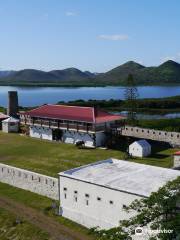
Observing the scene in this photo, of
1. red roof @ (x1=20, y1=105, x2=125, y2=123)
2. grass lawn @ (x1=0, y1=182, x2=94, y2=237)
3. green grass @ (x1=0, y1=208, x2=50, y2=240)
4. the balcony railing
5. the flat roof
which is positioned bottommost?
green grass @ (x1=0, y1=208, x2=50, y2=240)

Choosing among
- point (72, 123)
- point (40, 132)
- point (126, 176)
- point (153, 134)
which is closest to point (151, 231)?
point (126, 176)

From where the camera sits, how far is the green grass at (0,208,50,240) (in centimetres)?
2461

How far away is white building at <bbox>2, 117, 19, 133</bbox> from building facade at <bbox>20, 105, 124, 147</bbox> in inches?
184

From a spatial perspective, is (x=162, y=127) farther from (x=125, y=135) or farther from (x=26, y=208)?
(x=26, y=208)

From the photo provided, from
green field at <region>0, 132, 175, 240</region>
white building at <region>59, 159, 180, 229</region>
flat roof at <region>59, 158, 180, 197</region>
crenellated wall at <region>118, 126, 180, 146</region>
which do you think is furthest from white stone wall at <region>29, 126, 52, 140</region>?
white building at <region>59, 159, 180, 229</region>

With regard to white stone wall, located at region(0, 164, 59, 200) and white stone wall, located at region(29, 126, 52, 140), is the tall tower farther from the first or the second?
white stone wall, located at region(0, 164, 59, 200)

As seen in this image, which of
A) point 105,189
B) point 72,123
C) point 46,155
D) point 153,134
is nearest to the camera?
point 105,189

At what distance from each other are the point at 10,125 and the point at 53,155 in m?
17.3

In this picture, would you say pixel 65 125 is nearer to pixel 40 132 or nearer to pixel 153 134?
pixel 40 132

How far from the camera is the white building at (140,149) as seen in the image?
1592 inches

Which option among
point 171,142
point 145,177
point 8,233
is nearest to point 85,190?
point 145,177

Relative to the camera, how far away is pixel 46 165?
124ft

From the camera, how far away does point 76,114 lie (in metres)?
47.8

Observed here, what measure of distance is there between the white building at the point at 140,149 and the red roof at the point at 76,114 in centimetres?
599
